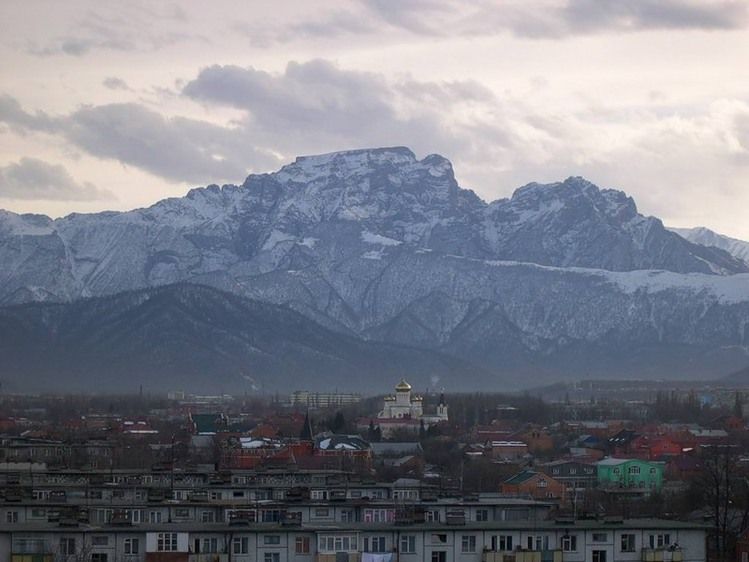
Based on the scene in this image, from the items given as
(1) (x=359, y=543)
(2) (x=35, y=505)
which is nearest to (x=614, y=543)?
(1) (x=359, y=543)

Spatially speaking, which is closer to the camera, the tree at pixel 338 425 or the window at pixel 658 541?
the window at pixel 658 541

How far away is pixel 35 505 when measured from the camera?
193ft

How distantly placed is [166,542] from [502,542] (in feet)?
24.1

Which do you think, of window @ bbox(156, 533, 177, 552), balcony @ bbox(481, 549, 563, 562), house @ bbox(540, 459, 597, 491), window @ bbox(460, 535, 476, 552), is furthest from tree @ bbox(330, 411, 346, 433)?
window @ bbox(156, 533, 177, 552)

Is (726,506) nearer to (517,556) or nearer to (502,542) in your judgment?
(502,542)

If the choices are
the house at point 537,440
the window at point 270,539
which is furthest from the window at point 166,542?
the house at point 537,440

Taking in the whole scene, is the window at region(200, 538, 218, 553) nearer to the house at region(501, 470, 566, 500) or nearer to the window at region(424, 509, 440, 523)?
the window at region(424, 509, 440, 523)

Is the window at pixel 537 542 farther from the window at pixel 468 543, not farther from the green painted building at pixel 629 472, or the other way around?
the green painted building at pixel 629 472

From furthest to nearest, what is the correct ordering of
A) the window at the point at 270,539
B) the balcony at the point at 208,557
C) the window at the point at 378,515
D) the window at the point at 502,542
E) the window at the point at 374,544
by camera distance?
1. the window at the point at 378,515
2. the window at the point at 502,542
3. the window at the point at 374,544
4. the window at the point at 270,539
5. the balcony at the point at 208,557

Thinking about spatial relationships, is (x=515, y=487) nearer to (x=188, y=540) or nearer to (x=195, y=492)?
(x=195, y=492)

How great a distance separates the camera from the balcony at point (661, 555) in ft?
171

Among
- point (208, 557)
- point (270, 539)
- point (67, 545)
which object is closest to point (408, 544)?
point (270, 539)

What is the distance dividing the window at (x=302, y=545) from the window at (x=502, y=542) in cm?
409

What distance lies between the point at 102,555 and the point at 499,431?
12553 cm
